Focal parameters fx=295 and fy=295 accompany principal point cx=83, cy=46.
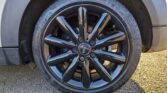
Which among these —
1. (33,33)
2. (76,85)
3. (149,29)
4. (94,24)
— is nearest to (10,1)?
(33,33)

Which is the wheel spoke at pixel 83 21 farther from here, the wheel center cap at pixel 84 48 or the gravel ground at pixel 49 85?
the gravel ground at pixel 49 85

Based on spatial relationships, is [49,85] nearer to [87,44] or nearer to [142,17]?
[87,44]

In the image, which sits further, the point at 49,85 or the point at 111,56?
the point at 49,85

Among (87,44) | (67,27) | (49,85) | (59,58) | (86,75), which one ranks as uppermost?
(67,27)

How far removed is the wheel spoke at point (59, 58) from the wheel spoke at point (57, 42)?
70 mm

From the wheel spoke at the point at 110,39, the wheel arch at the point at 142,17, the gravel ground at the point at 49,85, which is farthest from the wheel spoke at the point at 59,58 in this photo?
the wheel arch at the point at 142,17

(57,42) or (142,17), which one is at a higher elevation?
(142,17)

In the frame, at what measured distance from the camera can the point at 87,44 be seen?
242cm

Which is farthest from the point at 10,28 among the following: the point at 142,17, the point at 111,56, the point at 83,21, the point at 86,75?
the point at 142,17

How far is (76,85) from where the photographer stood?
8.34ft

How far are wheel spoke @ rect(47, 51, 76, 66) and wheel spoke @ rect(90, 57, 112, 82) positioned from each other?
0.61ft

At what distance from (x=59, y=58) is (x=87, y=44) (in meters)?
0.27

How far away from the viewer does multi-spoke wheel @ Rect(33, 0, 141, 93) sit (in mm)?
2398

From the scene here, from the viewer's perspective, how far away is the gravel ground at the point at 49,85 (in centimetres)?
279
